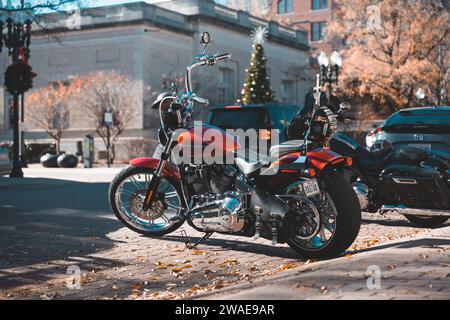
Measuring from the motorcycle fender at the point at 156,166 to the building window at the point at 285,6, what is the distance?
2663 inches

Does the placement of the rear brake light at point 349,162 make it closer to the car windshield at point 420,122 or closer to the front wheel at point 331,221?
the front wheel at point 331,221

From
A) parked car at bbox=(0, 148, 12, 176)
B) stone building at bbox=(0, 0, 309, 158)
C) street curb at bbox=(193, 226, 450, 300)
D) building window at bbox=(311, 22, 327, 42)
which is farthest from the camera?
building window at bbox=(311, 22, 327, 42)

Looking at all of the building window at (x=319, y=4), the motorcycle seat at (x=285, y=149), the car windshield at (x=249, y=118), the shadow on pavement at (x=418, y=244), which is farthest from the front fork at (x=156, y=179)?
the building window at (x=319, y=4)

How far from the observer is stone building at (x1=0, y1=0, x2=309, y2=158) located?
42312 mm

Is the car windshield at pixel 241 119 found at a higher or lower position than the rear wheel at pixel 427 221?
higher

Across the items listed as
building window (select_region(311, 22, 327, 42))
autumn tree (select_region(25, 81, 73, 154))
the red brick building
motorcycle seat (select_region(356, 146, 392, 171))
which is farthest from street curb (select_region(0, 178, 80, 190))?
building window (select_region(311, 22, 327, 42))

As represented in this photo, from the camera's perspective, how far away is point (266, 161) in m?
6.98

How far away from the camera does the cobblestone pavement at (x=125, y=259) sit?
566cm

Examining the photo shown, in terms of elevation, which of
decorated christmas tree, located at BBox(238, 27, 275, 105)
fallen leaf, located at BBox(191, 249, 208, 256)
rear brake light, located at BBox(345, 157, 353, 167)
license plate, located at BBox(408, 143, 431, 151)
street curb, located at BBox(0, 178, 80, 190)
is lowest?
street curb, located at BBox(0, 178, 80, 190)

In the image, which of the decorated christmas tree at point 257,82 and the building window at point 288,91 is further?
the building window at point 288,91

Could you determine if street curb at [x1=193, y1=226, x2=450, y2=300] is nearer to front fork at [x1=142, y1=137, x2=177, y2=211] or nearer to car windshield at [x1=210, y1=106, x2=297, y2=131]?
front fork at [x1=142, y1=137, x2=177, y2=211]

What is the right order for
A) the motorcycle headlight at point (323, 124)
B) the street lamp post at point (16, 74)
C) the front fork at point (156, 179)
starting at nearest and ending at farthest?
1. the motorcycle headlight at point (323, 124)
2. the front fork at point (156, 179)
3. the street lamp post at point (16, 74)

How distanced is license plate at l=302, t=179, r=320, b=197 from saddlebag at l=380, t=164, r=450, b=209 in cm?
235
